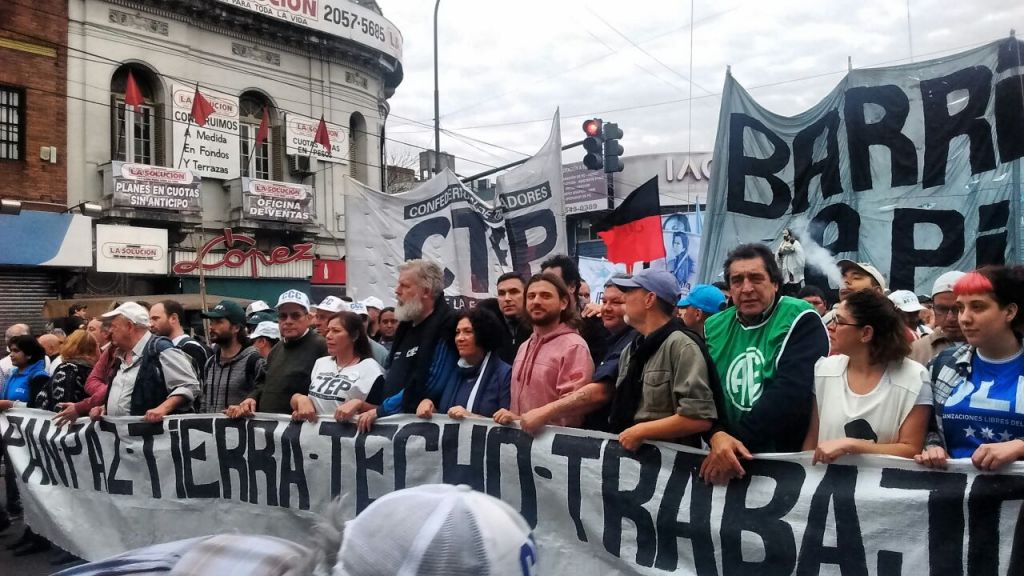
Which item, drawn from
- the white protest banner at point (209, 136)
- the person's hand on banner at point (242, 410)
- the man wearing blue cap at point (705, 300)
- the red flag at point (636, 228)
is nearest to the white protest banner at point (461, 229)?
the red flag at point (636, 228)

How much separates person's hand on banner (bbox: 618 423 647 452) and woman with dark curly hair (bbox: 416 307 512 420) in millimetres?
970

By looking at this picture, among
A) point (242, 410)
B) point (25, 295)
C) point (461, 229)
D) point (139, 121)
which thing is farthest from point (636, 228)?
point (139, 121)

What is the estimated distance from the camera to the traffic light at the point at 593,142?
38.2 feet

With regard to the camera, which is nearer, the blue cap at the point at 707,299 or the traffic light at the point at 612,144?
the blue cap at the point at 707,299

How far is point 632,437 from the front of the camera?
10.8 feet

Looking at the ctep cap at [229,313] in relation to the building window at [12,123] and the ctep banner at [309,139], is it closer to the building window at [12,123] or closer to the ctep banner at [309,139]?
the building window at [12,123]

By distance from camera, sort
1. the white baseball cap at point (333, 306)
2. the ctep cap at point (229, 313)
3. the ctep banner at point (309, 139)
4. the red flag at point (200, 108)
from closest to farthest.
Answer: the white baseball cap at point (333, 306)
the ctep cap at point (229, 313)
the red flag at point (200, 108)
the ctep banner at point (309, 139)

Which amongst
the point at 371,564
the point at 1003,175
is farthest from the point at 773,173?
the point at 371,564

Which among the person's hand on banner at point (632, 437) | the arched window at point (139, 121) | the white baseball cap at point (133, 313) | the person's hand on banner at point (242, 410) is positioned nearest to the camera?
the person's hand on banner at point (632, 437)

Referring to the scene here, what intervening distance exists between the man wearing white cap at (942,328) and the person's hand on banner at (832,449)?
1444 mm

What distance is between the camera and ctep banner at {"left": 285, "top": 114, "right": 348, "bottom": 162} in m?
22.7

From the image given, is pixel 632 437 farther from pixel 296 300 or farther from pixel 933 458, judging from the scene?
pixel 296 300

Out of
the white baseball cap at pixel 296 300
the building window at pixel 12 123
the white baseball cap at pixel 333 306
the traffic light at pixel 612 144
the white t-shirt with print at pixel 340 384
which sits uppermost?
the building window at pixel 12 123

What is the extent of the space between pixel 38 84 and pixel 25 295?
177 inches
